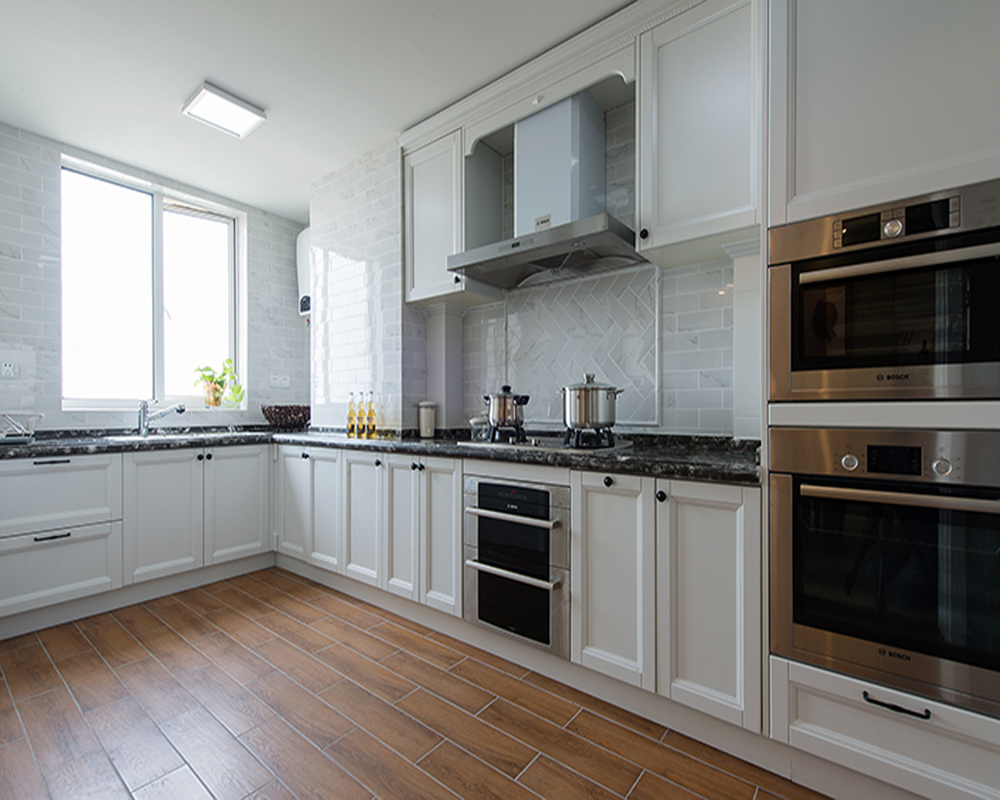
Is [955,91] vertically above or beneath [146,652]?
above

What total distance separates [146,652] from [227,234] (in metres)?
3.30

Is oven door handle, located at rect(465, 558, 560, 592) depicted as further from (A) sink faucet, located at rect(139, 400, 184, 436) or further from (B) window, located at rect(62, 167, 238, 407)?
(B) window, located at rect(62, 167, 238, 407)

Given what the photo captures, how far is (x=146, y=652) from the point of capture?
2.17m

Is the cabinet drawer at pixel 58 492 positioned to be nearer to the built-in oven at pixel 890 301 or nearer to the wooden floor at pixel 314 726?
the wooden floor at pixel 314 726

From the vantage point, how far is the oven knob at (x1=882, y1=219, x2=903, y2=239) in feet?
4.07

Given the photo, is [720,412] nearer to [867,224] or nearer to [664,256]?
[664,256]

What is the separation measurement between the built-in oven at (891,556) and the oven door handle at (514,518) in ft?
2.54

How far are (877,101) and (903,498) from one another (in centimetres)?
106

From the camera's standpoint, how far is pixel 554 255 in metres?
2.30

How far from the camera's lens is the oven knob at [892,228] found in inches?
48.9

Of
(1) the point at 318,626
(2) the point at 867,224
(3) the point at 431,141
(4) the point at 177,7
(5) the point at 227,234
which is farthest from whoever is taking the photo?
(5) the point at 227,234

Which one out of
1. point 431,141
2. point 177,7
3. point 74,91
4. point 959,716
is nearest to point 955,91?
point 959,716

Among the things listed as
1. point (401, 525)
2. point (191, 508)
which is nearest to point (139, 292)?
point (191, 508)

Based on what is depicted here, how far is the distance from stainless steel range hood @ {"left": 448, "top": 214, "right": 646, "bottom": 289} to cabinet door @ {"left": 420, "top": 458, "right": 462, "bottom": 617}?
104 centimetres
